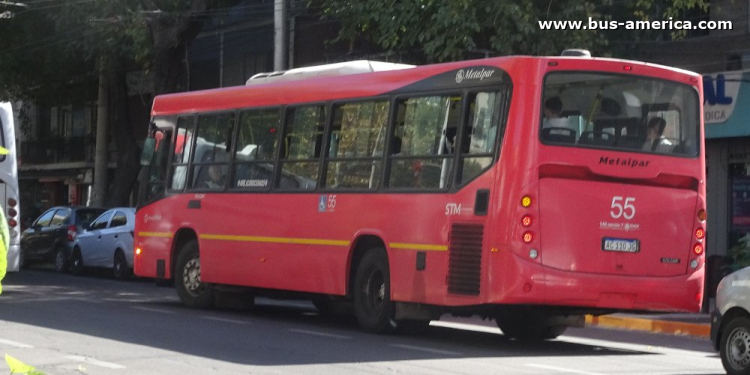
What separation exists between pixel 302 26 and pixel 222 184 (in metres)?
19.3

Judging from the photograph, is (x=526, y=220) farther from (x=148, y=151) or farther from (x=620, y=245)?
(x=148, y=151)

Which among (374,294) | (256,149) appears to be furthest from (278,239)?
(374,294)

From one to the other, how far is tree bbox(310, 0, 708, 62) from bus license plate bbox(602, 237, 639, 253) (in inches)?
400

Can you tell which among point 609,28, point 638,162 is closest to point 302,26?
point 609,28

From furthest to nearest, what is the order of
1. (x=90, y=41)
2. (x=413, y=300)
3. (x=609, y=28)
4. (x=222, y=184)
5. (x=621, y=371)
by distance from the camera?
(x=90, y=41) < (x=609, y=28) < (x=222, y=184) < (x=413, y=300) < (x=621, y=371)

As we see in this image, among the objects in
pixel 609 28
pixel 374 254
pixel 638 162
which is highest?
pixel 609 28

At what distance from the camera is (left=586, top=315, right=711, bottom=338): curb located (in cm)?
1670

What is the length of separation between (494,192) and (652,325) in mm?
5525

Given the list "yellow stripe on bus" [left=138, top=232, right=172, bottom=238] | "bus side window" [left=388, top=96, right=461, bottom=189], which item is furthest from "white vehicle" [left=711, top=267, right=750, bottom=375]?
"yellow stripe on bus" [left=138, top=232, right=172, bottom=238]

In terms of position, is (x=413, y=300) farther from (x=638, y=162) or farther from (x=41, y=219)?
(x=41, y=219)

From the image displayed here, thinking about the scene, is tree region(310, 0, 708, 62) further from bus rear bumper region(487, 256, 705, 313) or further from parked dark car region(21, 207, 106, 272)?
bus rear bumper region(487, 256, 705, 313)

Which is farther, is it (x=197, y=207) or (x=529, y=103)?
(x=197, y=207)

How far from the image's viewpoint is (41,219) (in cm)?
3222

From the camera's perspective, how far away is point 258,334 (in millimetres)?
14203
